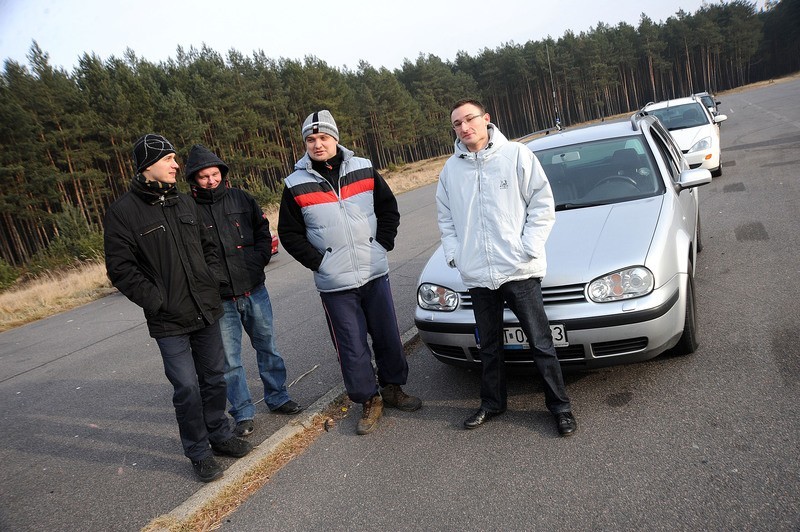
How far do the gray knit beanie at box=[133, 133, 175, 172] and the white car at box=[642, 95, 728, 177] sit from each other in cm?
953

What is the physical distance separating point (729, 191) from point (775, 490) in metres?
9.15

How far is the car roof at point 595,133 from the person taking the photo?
5.32 meters

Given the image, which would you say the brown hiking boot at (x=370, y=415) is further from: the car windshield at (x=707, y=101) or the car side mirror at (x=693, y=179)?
the car windshield at (x=707, y=101)

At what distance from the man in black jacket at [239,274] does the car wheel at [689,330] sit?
2885 mm

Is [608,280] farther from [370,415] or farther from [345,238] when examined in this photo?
[370,415]

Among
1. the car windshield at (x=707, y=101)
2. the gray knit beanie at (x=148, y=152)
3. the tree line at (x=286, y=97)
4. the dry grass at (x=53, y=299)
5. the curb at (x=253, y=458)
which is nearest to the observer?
the curb at (x=253, y=458)

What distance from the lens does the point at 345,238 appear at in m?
3.83

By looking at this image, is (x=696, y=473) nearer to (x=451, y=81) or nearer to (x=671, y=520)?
(x=671, y=520)

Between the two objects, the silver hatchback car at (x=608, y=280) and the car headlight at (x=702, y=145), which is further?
the car headlight at (x=702, y=145)

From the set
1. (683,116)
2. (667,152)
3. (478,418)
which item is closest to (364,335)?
(478,418)

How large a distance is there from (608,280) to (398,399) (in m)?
1.71

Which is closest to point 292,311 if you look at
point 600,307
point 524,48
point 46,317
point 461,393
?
point 461,393

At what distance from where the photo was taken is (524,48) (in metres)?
85.2

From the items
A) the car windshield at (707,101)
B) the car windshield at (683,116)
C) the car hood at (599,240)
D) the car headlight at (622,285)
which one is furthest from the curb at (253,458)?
the car windshield at (707,101)
